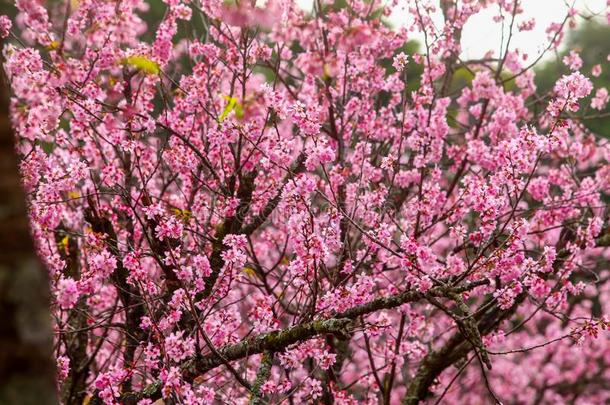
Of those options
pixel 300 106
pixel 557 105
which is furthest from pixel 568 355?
pixel 300 106

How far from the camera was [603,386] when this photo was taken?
1362 centimetres

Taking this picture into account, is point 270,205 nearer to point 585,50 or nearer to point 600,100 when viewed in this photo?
point 600,100

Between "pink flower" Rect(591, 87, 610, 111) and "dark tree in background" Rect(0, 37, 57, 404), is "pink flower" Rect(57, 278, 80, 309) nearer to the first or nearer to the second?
"dark tree in background" Rect(0, 37, 57, 404)

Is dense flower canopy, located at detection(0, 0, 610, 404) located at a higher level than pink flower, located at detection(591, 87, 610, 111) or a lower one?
lower

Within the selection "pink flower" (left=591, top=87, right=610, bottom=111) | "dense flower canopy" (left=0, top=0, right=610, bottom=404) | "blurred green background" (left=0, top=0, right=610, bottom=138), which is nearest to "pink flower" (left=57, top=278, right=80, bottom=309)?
"dense flower canopy" (left=0, top=0, right=610, bottom=404)

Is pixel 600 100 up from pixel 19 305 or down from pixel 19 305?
up

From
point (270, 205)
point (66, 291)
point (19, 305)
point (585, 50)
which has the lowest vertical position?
point (19, 305)

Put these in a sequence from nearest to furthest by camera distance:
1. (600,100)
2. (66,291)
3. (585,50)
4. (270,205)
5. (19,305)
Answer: (19,305) < (66,291) < (270,205) < (600,100) < (585,50)

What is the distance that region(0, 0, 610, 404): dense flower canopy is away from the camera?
4516 mm

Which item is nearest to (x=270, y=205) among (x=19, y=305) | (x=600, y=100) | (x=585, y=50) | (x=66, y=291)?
(x=66, y=291)

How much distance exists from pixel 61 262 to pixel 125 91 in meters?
1.57

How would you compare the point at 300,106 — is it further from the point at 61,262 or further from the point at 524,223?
the point at 61,262

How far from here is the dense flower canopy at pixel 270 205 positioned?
4.52m

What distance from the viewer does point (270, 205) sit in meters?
5.73
